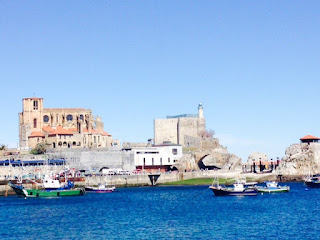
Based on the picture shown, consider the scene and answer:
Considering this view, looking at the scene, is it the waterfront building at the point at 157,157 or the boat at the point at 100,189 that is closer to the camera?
the boat at the point at 100,189

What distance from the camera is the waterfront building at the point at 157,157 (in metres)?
139

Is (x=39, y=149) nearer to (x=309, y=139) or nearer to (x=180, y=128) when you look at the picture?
(x=180, y=128)

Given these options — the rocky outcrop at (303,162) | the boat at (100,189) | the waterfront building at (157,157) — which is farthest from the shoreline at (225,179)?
the waterfront building at (157,157)

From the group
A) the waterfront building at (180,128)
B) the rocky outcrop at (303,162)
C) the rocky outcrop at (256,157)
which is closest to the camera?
the rocky outcrop at (303,162)

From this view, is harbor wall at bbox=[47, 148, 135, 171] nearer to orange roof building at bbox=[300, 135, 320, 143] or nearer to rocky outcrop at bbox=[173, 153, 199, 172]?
rocky outcrop at bbox=[173, 153, 199, 172]

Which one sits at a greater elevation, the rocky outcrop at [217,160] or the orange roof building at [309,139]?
the orange roof building at [309,139]

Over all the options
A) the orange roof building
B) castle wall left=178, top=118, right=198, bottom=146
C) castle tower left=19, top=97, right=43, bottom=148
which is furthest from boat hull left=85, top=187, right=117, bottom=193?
castle wall left=178, top=118, right=198, bottom=146

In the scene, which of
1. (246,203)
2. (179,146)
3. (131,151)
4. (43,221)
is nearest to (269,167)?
(179,146)

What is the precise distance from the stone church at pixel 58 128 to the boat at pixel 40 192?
37.4 meters

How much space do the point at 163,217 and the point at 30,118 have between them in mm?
82861

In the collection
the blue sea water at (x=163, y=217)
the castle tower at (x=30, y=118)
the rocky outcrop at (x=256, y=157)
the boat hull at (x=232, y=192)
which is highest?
the castle tower at (x=30, y=118)

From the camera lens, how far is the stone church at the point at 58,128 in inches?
5586

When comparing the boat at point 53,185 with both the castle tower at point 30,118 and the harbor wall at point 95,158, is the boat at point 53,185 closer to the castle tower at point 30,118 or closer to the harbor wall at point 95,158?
the harbor wall at point 95,158

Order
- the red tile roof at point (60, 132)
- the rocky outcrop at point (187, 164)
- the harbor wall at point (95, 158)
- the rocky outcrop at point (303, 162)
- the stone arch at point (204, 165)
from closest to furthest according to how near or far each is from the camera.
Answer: the rocky outcrop at point (303, 162)
the harbor wall at point (95, 158)
the red tile roof at point (60, 132)
the rocky outcrop at point (187, 164)
the stone arch at point (204, 165)
